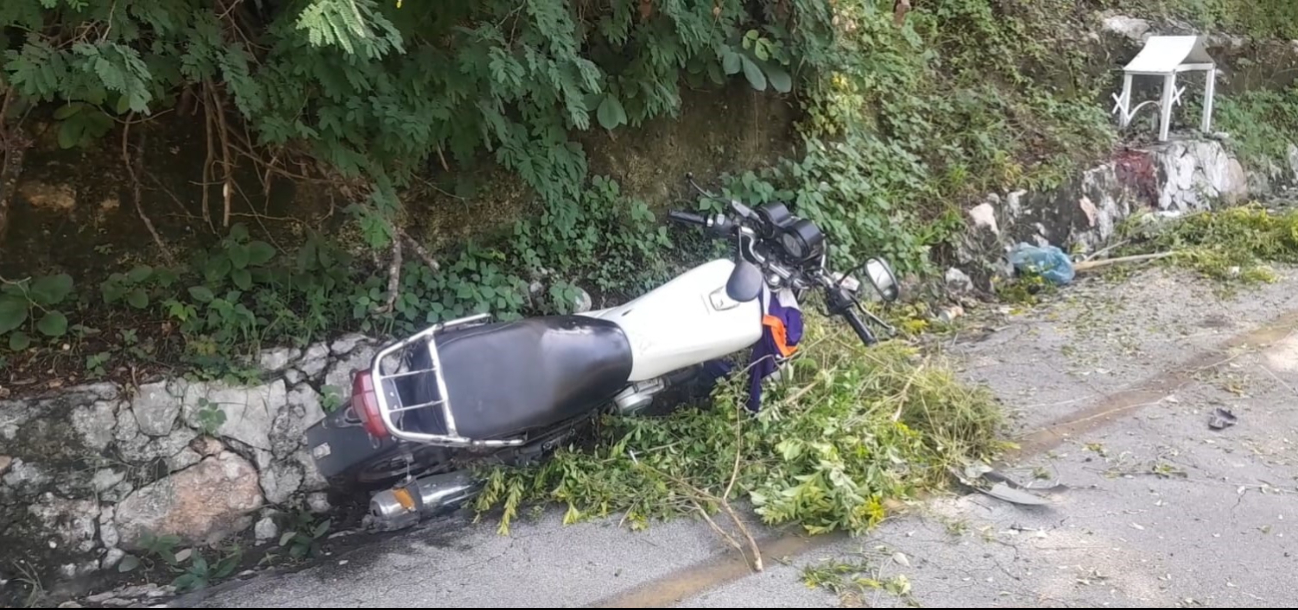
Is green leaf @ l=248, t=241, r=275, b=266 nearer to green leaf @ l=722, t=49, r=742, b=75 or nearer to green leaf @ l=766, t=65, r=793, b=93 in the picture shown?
green leaf @ l=722, t=49, r=742, b=75

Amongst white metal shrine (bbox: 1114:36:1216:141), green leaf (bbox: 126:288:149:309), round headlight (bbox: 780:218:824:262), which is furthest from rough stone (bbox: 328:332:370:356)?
white metal shrine (bbox: 1114:36:1216:141)

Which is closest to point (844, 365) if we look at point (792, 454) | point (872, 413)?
point (872, 413)

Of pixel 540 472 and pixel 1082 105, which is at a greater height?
pixel 1082 105

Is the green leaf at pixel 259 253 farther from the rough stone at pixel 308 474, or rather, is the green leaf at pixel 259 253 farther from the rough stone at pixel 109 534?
the rough stone at pixel 109 534

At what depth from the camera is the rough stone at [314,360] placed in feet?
11.3

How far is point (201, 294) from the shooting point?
331cm

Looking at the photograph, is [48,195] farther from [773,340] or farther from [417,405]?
[773,340]

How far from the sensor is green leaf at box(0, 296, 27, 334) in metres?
3.06

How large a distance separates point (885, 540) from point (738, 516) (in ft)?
1.57

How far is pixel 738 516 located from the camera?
3.03 m

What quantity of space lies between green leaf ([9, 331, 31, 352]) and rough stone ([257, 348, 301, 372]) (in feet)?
2.44

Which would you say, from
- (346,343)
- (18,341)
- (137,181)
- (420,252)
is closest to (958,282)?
(420,252)

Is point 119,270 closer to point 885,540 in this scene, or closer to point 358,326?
point 358,326

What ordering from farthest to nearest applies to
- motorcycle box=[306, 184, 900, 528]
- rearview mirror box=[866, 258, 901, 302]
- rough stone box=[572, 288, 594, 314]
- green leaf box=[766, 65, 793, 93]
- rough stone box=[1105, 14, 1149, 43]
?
rough stone box=[1105, 14, 1149, 43], green leaf box=[766, 65, 793, 93], rough stone box=[572, 288, 594, 314], rearview mirror box=[866, 258, 901, 302], motorcycle box=[306, 184, 900, 528]
